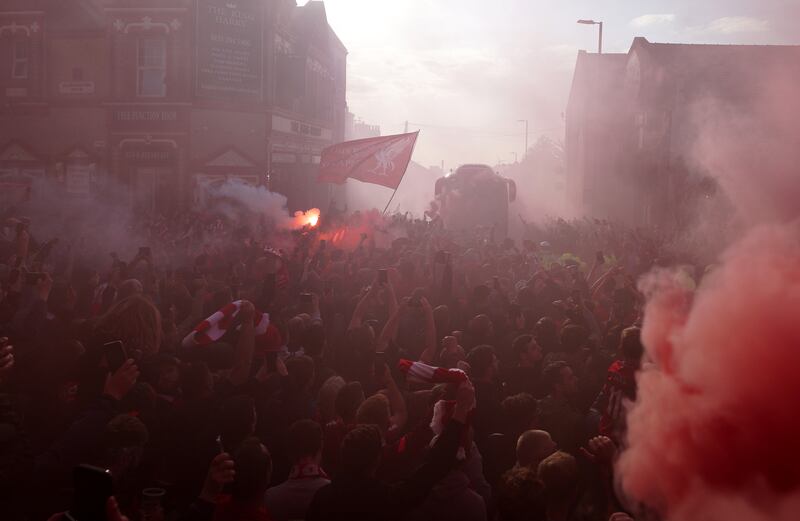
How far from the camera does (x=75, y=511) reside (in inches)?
85.5

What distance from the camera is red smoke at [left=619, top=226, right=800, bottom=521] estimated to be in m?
2.65

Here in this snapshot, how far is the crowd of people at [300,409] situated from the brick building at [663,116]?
1305 cm

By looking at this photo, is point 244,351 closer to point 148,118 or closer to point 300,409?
point 300,409

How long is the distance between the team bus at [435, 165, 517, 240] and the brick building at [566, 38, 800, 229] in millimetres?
5571

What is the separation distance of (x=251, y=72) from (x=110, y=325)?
21677 millimetres

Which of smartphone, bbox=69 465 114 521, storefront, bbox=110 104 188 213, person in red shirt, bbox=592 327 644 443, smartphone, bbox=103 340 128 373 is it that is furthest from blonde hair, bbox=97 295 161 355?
storefront, bbox=110 104 188 213

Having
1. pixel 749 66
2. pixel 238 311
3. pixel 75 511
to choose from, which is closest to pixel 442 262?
pixel 238 311

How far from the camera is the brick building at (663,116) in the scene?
22094 millimetres

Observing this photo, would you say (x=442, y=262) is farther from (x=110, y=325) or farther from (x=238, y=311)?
(x=110, y=325)

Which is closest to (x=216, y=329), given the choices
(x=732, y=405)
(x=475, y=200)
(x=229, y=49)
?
(x=732, y=405)

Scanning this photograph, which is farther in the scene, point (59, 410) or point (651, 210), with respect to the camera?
point (651, 210)

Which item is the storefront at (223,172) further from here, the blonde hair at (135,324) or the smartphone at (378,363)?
the smartphone at (378,363)

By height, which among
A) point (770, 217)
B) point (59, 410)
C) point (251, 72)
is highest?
point (251, 72)

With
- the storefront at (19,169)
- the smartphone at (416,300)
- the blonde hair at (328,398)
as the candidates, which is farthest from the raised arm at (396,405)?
the storefront at (19,169)
